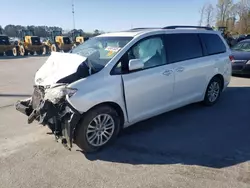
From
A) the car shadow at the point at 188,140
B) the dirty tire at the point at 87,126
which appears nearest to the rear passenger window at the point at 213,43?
the car shadow at the point at 188,140

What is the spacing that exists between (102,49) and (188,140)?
210cm

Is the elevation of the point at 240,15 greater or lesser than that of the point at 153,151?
greater

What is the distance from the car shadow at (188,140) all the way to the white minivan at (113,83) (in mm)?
302

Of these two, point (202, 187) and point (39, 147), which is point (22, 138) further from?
point (202, 187)

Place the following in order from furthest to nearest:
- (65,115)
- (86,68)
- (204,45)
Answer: (204,45), (86,68), (65,115)

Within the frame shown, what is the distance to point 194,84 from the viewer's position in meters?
5.28

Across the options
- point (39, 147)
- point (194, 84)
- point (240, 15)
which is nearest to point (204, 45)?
point (194, 84)

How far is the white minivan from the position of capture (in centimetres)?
357

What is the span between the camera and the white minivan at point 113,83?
3.57 m

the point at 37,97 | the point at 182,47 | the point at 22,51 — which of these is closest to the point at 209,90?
the point at 182,47

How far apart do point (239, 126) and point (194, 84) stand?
1.18 m

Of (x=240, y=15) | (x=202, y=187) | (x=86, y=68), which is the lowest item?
(x=202, y=187)

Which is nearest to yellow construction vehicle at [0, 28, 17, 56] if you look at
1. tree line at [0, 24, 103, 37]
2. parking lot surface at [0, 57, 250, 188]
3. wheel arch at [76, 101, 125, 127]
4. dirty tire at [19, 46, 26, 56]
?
dirty tire at [19, 46, 26, 56]

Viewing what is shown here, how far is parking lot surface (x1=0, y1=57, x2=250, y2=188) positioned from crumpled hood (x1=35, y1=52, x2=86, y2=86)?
3.38 ft
